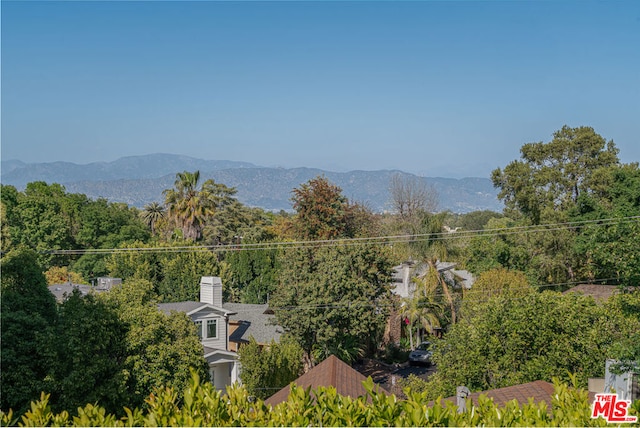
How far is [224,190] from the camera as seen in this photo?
65.2 metres

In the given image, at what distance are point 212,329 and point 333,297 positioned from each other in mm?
6209

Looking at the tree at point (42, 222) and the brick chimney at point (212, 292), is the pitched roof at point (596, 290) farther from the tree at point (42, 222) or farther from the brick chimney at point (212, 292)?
the tree at point (42, 222)

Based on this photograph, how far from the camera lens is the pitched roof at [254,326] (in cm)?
3366

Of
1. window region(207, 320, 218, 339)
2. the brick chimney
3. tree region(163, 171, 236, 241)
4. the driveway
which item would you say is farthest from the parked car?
tree region(163, 171, 236, 241)

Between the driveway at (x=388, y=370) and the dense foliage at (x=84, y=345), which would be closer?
the dense foliage at (x=84, y=345)

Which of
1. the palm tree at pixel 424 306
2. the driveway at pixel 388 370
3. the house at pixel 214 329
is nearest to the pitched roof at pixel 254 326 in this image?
the house at pixel 214 329

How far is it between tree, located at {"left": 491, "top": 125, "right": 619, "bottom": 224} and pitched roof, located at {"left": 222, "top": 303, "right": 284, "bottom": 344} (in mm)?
19947

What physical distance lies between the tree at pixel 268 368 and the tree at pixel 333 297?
2.00 m

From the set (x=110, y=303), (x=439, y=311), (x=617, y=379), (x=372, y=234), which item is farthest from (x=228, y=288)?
(x=617, y=379)

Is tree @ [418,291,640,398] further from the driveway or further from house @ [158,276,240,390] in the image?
the driveway

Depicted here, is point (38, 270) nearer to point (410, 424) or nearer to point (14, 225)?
point (410, 424)

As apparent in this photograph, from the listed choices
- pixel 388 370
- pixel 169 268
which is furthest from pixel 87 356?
pixel 169 268

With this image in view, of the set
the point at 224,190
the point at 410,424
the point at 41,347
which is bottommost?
the point at 41,347

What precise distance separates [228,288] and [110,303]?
101 ft
